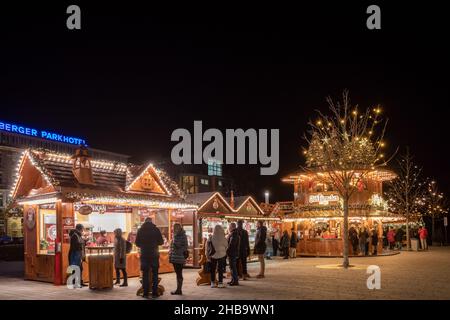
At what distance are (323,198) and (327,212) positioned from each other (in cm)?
161

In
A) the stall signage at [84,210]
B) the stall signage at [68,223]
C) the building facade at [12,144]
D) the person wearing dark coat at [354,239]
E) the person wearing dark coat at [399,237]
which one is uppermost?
the building facade at [12,144]

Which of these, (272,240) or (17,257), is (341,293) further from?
(17,257)

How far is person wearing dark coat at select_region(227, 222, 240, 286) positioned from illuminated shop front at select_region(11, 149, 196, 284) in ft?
11.8

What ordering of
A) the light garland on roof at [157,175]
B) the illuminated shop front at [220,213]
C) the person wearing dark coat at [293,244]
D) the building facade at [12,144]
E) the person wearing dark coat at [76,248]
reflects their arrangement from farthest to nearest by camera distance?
the building facade at [12,144], the person wearing dark coat at [293,244], the illuminated shop front at [220,213], the light garland on roof at [157,175], the person wearing dark coat at [76,248]

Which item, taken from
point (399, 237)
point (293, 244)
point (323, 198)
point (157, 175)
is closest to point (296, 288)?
point (157, 175)

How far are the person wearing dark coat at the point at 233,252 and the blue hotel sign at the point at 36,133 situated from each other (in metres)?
54.3

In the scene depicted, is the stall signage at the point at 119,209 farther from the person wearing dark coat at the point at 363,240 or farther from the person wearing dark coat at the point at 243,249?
the person wearing dark coat at the point at 363,240

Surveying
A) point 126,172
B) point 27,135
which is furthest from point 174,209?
point 27,135

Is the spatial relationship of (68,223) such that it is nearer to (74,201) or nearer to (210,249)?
(74,201)

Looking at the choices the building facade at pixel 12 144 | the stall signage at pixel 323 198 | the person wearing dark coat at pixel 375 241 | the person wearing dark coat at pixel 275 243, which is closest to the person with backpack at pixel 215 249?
the person wearing dark coat at pixel 275 243

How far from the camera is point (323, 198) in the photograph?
31141 mm

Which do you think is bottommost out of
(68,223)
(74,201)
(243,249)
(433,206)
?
(433,206)

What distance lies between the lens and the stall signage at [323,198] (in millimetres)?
30750

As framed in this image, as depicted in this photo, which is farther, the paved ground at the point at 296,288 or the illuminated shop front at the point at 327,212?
the illuminated shop front at the point at 327,212
